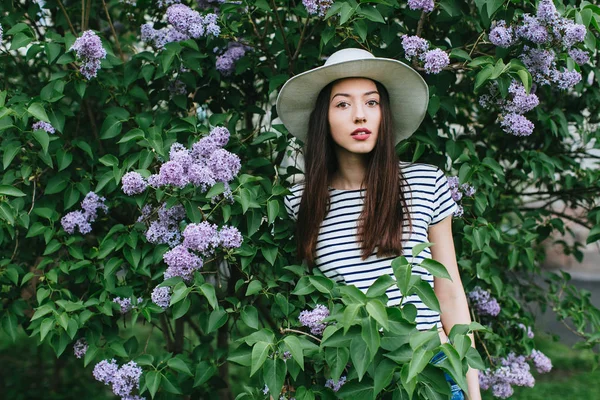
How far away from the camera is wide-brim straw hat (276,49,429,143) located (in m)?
2.05

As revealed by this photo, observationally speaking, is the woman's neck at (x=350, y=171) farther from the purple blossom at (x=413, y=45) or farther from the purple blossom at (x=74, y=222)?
the purple blossom at (x=74, y=222)

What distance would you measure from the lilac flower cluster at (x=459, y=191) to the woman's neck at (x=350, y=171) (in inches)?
13.0

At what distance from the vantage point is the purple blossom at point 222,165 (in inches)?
77.9

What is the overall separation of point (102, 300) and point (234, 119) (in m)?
0.74

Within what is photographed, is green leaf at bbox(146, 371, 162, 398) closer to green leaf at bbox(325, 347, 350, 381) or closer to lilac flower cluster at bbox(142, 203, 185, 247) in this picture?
lilac flower cluster at bbox(142, 203, 185, 247)

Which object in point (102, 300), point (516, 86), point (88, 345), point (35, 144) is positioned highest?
point (516, 86)

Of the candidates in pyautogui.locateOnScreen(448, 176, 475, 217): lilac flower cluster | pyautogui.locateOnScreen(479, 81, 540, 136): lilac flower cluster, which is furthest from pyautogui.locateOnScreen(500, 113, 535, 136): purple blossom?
pyautogui.locateOnScreen(448, 176, 475, 217): lilac flower cluster

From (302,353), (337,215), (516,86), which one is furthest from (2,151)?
(516,86)

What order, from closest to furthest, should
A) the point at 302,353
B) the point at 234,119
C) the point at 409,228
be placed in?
the point at 302,353
the point at 409,228
the point at 234,119

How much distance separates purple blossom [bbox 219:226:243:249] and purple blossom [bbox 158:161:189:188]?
172 millimetres

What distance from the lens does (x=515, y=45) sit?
2270mm

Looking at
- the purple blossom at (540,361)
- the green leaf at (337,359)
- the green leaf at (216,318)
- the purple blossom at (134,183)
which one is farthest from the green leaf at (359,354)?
the purple blossom at (540,361)

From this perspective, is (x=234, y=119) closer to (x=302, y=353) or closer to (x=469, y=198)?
(x=469, y=198)

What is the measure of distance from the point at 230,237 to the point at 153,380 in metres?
0.52
